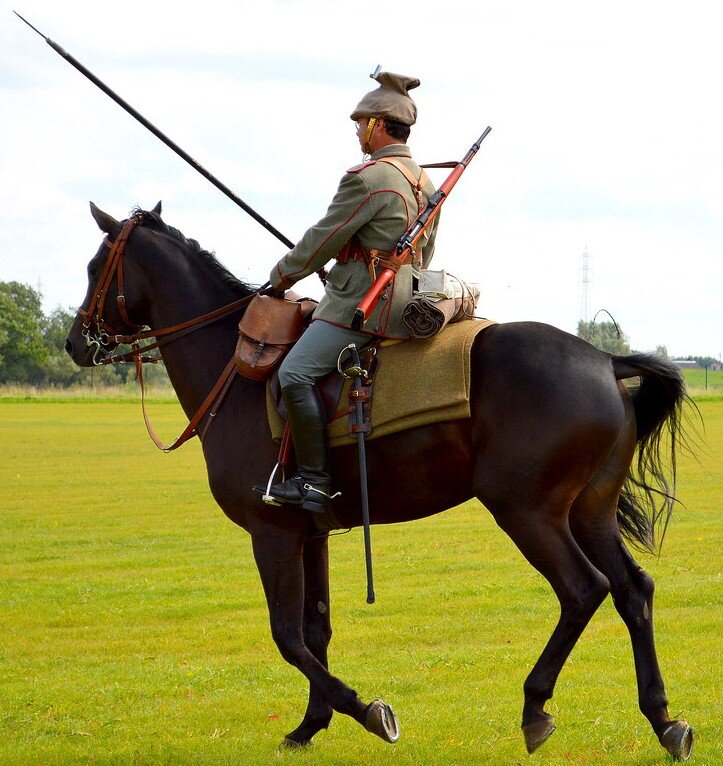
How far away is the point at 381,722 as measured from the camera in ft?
21.1

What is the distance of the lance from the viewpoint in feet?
25.3

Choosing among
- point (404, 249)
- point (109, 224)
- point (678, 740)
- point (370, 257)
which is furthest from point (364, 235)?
point (678, 740)

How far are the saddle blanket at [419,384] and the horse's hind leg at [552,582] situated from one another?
63 cm

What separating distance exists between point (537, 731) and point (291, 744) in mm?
1568

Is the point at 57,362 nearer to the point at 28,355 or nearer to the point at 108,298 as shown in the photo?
the point at 28,355

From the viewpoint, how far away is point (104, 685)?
8672mm

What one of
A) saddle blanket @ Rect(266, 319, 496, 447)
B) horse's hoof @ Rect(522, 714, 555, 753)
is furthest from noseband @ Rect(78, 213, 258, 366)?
horse's hoof @ Rect(522, 714, 555, 753)

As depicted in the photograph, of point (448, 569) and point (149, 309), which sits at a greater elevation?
point (149, 309)

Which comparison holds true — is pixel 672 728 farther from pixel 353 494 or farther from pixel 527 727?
pixel 353 494

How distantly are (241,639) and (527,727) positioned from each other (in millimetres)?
4400

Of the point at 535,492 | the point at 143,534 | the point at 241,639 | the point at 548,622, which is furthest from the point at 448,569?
the point at 535,492

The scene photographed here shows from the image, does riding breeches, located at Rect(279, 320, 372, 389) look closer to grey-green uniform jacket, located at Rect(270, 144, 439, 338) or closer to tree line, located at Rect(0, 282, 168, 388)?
grey-green uniform jacket, located at Rect(270, 144, 439, 338)

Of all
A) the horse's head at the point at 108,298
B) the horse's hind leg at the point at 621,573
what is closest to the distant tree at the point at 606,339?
the horse's hind leg at the point at 621,573

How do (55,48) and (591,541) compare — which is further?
(55,48)
